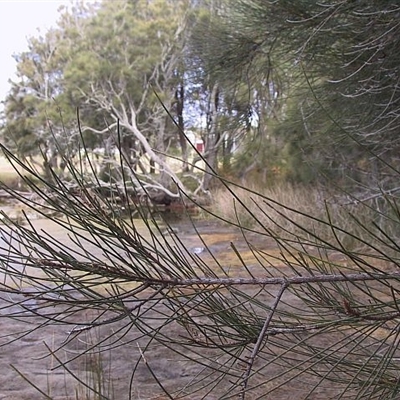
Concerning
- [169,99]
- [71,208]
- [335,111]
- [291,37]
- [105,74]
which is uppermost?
[105,74]

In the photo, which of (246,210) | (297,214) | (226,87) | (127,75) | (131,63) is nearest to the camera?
(246,210)

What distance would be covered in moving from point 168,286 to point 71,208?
194 mm

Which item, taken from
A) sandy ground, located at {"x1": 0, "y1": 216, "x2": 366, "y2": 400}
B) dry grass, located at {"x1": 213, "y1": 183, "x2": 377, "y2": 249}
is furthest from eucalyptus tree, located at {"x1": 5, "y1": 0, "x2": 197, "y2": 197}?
sandy ground, located at {"x1": 0, "y1": 216, "x2": 366, "y2": 400}

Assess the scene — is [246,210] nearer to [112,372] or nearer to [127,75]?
[112,372]

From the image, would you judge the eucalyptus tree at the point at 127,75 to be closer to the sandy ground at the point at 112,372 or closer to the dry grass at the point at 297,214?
the dry grass at the point at 297,214

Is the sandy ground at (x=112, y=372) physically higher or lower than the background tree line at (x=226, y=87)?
lower

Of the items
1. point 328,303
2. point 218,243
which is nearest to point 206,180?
point 218,243

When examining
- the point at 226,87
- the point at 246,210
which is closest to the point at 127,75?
the point at 226,87

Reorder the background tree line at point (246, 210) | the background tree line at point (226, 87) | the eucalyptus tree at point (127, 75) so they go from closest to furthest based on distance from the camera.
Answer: the background tree line at point (246, 210) → the background tree line at point (226, 87) → the eucalyptus tree at point (127, 75)

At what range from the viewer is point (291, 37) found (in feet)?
11.3

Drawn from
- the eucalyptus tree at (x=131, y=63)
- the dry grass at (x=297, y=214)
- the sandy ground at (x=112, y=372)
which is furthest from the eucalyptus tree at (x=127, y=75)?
the sandy ground at (x=112, y=372)

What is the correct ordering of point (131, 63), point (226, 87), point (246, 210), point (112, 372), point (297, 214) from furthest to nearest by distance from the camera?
1. point (131, 63)
2. point (297, 214)
3. point (226, 87)
4. point (112, 372)
5. point (246, 210)

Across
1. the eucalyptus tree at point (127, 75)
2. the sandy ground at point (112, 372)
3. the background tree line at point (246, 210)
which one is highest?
the eucalyptus tree at point (127, 75)

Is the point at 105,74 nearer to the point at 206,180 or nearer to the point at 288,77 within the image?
the point at 206,180
